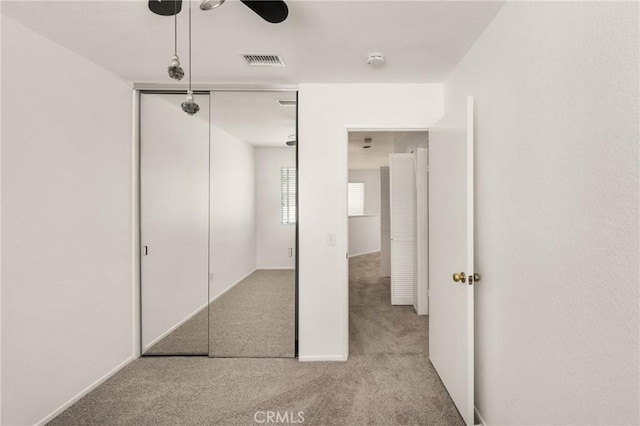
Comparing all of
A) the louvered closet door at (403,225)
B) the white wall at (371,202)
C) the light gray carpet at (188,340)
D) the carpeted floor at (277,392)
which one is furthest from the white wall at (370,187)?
the light gray carpet at (188,340)

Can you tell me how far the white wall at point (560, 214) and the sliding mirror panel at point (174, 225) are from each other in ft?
7.53

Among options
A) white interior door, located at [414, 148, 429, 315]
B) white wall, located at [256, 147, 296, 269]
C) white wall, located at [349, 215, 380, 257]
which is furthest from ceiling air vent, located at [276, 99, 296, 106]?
white wall, located at [349, 215, 380, 257]

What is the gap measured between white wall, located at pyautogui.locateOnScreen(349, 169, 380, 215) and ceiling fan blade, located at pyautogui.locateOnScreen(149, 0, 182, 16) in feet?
24.3

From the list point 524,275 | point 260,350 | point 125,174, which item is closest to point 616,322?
point 524,275

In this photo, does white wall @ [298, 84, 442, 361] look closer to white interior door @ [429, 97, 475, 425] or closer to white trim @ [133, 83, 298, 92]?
white trim @ [133, 83, 298, 92]

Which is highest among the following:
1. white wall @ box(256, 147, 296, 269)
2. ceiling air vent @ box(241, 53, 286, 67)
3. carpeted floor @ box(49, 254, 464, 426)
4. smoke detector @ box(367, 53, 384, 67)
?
ceiling air vent @ box(241, 53, 286, 67)

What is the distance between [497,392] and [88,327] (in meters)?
2.72

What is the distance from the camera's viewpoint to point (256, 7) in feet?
3.99

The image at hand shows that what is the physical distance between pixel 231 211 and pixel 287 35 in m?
1.66

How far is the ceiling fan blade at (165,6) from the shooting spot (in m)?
1.36

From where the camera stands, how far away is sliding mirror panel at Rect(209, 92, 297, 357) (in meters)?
2.62

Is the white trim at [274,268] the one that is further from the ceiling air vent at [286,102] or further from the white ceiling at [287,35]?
the white ceiling at [287,35]

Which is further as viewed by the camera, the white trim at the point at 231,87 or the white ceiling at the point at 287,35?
the white trim at the point at 231,87

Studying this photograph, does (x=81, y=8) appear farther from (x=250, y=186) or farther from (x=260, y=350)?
(x=260, y=350)
